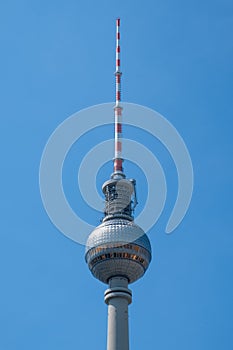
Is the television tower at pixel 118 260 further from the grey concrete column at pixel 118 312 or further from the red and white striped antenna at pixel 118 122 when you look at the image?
the red and white striped antenna at pixel 118 122

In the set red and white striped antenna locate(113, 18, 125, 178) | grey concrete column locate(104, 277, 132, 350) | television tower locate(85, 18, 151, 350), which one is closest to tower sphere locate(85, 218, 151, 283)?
television tower locate(85, 18, 151, 350)

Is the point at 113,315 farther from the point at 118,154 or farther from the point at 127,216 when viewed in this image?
the point at 118,154

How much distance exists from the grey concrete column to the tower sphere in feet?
6.67

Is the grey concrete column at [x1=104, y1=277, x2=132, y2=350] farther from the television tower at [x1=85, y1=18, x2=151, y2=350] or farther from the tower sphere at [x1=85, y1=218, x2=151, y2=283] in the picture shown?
the tower sphere at [x1=85, y1=218, x2=151, y2=283]

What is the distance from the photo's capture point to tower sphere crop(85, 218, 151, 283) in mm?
134875

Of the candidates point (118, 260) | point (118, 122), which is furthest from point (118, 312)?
point (118, 122)

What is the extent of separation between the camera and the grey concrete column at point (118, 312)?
12962 cm

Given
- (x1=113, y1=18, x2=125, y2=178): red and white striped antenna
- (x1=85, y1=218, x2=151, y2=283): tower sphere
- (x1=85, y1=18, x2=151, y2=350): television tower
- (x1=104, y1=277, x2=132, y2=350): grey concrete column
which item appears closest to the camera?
(x1=104, y1=277, x2=132, y2=350): grey concrete column

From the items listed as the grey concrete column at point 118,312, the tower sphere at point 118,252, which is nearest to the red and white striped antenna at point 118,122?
the tower sphere at point 118,252

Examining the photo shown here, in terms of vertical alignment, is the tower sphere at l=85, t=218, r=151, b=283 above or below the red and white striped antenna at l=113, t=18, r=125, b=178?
below

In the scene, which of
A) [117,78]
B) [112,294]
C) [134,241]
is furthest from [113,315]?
[117,78]

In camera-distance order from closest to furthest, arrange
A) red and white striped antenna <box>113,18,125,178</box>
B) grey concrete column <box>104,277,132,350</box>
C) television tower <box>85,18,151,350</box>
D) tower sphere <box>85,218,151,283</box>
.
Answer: grey concrete column <box>104,277,132,350</box> < television tower <box>85,18,151,350</box> < tower sphere <box>85,218,151,283</box> < red and white striped antenna <box>113,18,125,178</box>

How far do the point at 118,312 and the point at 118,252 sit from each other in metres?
10.7

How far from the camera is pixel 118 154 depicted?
493 feet
